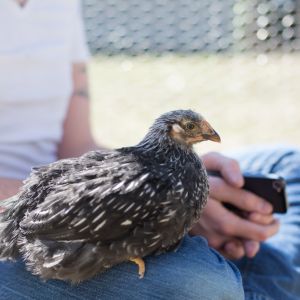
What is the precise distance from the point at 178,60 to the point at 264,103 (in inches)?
78.0

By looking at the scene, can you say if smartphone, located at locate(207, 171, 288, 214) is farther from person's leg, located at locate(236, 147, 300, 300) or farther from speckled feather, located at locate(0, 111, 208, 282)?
speckled feather, located at locate(0, 111, 208, 282)

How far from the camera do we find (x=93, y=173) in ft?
5.94

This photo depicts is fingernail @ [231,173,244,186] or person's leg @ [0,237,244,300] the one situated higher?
fingernail @ [231,173,244,186]

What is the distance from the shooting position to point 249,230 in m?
2.43

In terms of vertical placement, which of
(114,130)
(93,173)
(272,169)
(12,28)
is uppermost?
(12,28)

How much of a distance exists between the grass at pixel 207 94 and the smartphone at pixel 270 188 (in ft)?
7.90

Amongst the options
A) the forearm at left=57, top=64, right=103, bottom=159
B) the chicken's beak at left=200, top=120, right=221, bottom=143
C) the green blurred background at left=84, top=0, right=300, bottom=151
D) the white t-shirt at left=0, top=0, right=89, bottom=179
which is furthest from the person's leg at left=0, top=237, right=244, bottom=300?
the green blurred background at left=84, top=0, right=300, bottom=151

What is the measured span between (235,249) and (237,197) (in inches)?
7.6

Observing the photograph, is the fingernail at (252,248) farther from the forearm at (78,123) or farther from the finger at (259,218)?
the forearm at (78,123)

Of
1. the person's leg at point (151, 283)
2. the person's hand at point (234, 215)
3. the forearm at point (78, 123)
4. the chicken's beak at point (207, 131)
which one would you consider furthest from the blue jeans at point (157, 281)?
the forearm at point (78, 123)

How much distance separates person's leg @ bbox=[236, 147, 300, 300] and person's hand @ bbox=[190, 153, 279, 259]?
82 mm

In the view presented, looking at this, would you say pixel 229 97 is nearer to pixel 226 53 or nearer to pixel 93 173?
pixel 226 53

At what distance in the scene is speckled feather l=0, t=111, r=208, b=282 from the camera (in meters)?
1.72

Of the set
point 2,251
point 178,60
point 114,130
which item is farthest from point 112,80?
point 2,251
